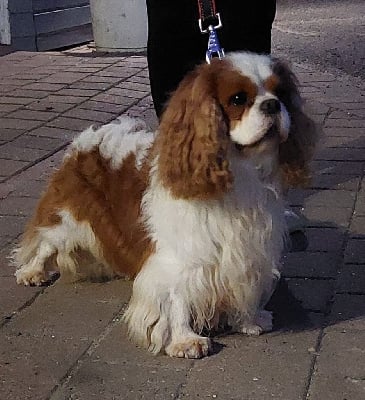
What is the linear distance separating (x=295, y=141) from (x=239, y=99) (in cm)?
35

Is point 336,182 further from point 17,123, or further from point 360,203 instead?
point 17,123

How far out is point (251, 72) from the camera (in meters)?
3.07

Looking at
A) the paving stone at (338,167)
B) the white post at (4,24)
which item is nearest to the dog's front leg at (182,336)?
the paving stone at (338,167)

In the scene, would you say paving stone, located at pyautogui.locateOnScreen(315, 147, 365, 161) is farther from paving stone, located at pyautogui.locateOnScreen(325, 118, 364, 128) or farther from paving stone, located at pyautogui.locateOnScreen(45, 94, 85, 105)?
paving stone, located at pyautogui.locateOnScreen(45, 94, 85, 105)

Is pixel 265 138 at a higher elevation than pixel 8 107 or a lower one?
higher

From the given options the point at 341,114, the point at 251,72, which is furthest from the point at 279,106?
the point at 341,114

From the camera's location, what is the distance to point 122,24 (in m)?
10.5

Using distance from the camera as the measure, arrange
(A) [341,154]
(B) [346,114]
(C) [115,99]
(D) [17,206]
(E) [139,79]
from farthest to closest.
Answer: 1. (E) [139,79]
2. (C) [115,99]
3. (B) [346,114]
4. (A) [341,154]
5. (D) [17,206]

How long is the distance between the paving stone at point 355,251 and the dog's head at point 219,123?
1.12m

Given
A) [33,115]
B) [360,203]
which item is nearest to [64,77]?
[33,115]

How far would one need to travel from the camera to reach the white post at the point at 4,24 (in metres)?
10.8

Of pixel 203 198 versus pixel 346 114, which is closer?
pixel 203 198

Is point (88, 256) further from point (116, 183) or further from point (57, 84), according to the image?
point (57, 84)

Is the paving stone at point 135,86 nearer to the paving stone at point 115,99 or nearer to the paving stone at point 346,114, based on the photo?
the paving stone at point 115,99
